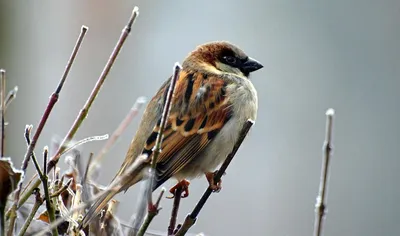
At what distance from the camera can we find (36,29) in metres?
4.92

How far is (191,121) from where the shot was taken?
1986 mm

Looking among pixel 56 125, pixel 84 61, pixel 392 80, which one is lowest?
pixel 56 125

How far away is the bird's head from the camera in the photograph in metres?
2.30

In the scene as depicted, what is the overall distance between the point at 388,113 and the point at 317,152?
44 cm

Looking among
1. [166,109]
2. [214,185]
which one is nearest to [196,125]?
[214,185]

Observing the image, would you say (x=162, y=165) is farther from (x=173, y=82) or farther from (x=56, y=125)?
(x=56, y=125)

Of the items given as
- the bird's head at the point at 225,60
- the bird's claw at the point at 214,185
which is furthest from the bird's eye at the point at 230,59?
the bird's claw at the point at 214,185

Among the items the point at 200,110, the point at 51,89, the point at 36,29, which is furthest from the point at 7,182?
the point at 36,29

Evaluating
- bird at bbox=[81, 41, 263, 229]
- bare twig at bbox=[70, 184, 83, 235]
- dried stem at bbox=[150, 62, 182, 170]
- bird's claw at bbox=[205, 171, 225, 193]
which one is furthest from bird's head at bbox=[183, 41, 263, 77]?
dried stem at bbox=[150, 62, 182, 170]

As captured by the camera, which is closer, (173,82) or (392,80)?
(173,82)

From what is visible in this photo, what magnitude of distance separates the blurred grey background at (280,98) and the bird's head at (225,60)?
Result: 1364 millimetres

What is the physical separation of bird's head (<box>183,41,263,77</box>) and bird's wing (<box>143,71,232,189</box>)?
20cm

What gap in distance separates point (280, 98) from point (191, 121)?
2.18 metres

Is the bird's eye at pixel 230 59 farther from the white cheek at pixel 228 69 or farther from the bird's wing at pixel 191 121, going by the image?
the bird's wing at pixel 191 121
